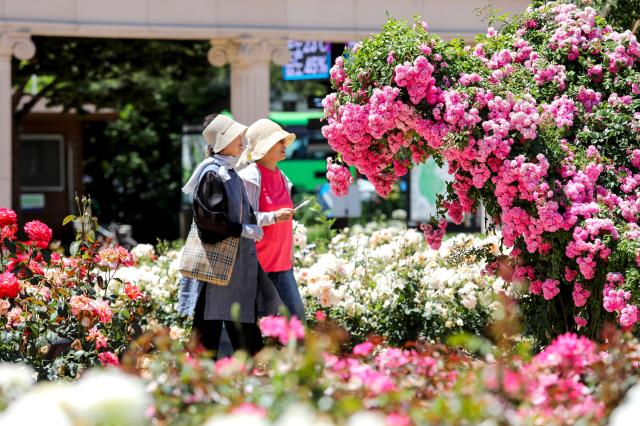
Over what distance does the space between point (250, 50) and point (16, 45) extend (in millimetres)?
2751

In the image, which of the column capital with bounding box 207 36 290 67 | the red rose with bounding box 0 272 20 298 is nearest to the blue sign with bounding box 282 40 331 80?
the column capital with bounding box 207 36 290 67

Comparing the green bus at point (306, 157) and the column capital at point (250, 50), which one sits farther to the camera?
the green bus at point (306, 157)

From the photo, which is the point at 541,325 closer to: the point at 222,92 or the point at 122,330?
the point at 122,330

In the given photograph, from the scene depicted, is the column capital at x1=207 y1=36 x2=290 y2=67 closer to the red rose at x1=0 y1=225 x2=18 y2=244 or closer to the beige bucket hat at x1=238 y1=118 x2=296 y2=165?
the beige bucket hat at x1=238 y1=118 x2=296 y2=165

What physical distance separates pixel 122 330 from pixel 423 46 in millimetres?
2240

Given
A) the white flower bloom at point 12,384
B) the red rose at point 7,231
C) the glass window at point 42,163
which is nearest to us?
the white flower bloom at point 12,384

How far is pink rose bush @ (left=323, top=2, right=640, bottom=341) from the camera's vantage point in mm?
5582

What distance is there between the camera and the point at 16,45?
12727mm

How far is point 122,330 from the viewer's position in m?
6.04

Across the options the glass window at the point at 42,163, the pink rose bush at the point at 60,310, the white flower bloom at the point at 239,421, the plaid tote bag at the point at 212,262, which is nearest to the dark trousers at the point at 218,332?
the plaid tote bag at the point at 212,262

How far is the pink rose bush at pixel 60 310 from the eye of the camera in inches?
217

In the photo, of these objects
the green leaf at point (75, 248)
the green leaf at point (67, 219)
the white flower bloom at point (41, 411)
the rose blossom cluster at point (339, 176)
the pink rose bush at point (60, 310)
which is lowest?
the pink rose bush at point (60, 310)

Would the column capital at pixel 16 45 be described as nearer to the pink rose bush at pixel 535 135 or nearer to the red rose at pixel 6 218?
the red rose at pixel 6 218

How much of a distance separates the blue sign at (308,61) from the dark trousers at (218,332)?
29.6 ft
